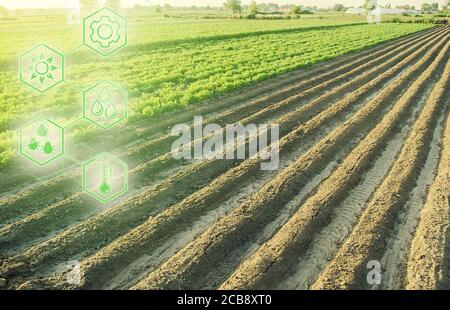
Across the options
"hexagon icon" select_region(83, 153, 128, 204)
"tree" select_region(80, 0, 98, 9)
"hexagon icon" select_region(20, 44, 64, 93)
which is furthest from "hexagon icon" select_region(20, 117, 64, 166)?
"tree" select_region(80, 0, 98, 9)

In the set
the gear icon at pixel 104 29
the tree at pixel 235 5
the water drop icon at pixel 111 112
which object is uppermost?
the tree at pixel 235 5

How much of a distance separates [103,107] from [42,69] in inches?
194

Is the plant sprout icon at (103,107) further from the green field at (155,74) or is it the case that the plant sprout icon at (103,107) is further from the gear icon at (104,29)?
the gear icon at (104,29)

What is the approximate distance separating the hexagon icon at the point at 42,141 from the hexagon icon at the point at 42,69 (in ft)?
4.57

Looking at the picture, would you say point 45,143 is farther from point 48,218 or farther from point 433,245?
point 433,245


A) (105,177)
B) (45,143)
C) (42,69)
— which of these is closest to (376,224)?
(105,177)

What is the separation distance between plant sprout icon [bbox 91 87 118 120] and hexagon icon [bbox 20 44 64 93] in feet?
5.38

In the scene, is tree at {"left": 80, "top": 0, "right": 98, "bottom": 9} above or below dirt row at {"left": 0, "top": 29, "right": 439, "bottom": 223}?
above

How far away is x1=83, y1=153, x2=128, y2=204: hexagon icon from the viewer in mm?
7958

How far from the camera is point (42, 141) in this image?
10.8 metres

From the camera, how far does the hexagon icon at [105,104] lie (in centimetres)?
1222

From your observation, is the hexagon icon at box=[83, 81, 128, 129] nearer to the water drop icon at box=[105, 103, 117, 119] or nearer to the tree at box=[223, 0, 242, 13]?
the water drop icon at box=[105, 103, 117, 119]

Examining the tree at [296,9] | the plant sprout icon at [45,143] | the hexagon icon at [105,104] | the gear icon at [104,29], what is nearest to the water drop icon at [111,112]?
the hexagon icon at [105,104]
